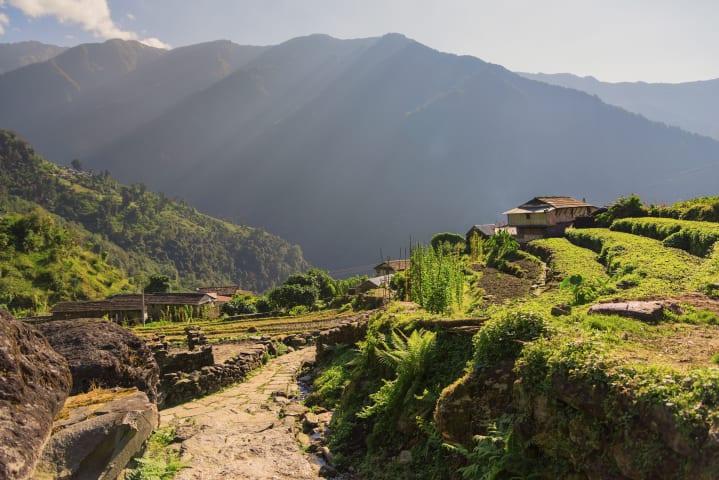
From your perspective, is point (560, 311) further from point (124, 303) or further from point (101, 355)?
point (124, 303)

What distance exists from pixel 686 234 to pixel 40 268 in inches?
3175

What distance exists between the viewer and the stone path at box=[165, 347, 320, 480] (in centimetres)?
845

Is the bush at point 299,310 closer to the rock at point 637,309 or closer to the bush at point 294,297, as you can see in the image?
the bush at point 294,297

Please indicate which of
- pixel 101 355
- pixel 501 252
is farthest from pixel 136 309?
pixel 101 355

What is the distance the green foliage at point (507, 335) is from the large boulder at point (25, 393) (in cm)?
543

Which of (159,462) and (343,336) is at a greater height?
(343,336)

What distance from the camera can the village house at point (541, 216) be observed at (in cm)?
4525

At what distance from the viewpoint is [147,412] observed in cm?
692

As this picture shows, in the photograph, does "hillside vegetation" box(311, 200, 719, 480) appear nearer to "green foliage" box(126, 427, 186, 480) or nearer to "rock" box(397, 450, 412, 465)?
"rock" box(397, 450, 412, 465)

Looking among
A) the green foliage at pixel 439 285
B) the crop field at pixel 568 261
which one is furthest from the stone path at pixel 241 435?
the crop field at pixel 568 261

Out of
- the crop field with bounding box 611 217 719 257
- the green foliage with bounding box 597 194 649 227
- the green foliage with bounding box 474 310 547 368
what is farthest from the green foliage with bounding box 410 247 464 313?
the green foliage with bounding box 597 194 649 227

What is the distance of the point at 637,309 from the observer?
8.10 meters

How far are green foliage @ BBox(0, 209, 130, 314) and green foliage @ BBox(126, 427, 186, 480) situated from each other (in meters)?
63.5

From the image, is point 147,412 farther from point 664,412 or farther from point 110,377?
point 664,412
